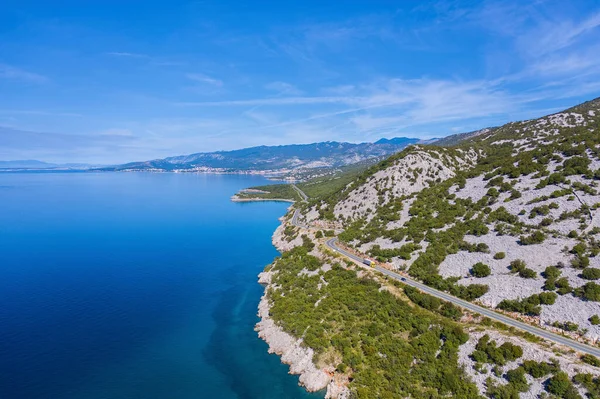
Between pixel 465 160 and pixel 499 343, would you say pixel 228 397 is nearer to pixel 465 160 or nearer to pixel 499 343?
pixel 499 343

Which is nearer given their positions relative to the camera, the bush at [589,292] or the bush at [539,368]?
the bush at [539,368]

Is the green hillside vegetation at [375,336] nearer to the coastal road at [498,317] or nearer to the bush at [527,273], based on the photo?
the coastal road at [498,317]

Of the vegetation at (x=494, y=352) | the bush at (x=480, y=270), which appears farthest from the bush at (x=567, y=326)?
the bush at (x=480, y=270)

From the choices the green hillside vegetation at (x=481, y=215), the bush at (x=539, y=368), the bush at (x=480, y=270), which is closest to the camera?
the bush at (x=539, y=368)

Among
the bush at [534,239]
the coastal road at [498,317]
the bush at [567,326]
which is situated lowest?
the coastal road at [498,317]

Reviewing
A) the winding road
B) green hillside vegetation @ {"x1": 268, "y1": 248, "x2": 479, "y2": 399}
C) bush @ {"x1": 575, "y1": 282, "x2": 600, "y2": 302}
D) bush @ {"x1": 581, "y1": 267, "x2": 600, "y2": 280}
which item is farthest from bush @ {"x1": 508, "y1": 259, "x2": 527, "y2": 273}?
green hillside vegetation @ {"x1": 268, "y1": 248, "x2": 479, "y2": 399}

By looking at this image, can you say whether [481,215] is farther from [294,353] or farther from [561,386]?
[294,353]

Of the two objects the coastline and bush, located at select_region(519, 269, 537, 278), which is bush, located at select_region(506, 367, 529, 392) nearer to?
bush, located at select_region(519, 269, 537, 278)
